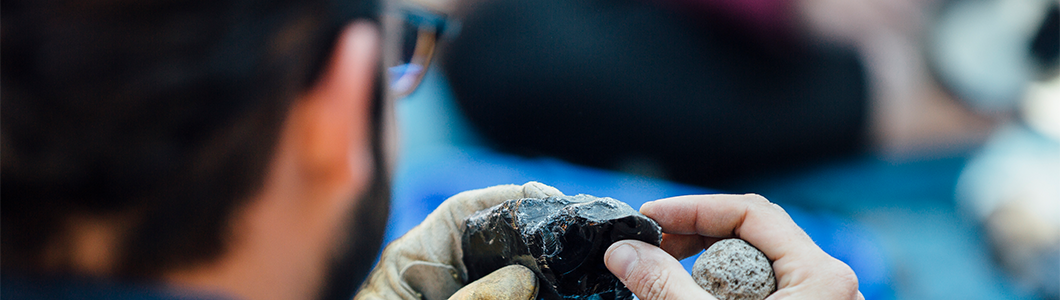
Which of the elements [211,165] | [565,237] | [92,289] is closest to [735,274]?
[565,237]

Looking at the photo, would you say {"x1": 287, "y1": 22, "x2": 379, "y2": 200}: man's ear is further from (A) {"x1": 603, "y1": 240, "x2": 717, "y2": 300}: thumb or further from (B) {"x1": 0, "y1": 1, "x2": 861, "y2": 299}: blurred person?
(A) {"x1": 603, "y1": 240, "x2": 717, "y2": 300}: thumb

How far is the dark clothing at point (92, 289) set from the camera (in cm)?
71

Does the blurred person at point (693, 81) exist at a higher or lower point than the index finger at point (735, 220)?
higher

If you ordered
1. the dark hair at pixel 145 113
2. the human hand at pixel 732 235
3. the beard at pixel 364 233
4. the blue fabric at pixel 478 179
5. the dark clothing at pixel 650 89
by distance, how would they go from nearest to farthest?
1. the dark hair at pixel 145 113
2. the human hand at pixel 732 235
3. the beard at pixel 364 233
4. the blue fabric at pixel 478 179
5. the dark clothing at pixel 650 89

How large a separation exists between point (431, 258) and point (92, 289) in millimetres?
457

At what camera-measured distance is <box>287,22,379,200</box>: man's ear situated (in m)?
0.77

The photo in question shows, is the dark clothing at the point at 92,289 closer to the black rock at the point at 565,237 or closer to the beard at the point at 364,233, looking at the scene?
the beard at the point at 364,233

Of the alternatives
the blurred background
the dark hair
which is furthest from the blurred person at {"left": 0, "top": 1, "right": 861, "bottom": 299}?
the blurred background

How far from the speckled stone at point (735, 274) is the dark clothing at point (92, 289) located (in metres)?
0.69

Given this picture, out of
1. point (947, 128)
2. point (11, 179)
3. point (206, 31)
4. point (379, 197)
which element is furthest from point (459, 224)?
point (947, 128)

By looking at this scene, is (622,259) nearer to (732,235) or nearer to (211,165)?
(732,235)

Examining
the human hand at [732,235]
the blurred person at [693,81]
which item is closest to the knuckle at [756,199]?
the human hand at [732,235]

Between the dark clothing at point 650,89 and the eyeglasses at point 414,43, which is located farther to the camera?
the dark clothing at point 650,89

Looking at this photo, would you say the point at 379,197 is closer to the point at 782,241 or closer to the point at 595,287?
the point at 595,287
